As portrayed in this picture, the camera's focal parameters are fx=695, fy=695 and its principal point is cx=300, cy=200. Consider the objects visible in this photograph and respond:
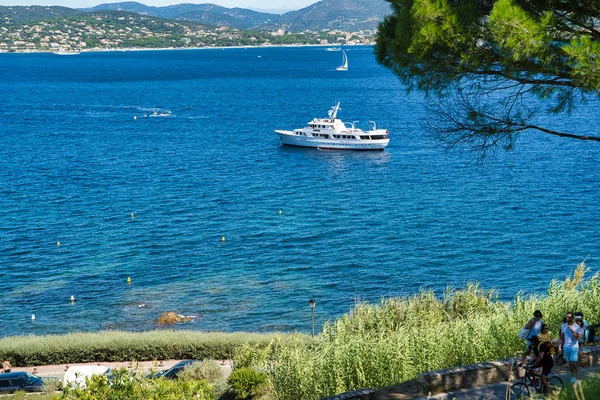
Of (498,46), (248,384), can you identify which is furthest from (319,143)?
(498,46)

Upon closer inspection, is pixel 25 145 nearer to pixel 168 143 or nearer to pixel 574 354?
pixel 168 143

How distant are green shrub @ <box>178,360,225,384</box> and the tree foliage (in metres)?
9.32

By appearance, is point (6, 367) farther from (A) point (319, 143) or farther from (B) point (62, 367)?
(A) point (319, 143)

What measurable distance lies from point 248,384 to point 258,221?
25.7 m

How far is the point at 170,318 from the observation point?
27.9 m

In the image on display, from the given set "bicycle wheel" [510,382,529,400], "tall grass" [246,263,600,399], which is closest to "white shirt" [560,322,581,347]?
"bicycle wheel" [510,382,529,400]

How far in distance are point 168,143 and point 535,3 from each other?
59.7m

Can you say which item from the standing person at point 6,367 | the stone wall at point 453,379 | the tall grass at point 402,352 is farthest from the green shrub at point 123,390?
the standing person at point 6,367

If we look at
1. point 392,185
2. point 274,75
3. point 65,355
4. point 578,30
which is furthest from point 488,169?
point 274,75

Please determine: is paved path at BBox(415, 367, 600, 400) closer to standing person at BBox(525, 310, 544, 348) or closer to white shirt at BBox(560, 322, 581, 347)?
white shirt at BBox(560, 322, 581, 347)

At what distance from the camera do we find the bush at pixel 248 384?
15.8m

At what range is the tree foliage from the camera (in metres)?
11.1

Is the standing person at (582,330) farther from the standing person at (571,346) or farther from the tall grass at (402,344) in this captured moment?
the tall grass at (402,344)

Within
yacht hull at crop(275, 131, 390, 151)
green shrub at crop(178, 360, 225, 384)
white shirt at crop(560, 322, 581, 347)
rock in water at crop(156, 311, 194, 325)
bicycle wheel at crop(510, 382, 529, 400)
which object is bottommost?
rock in water at crop(156, 311, 194, 325)
